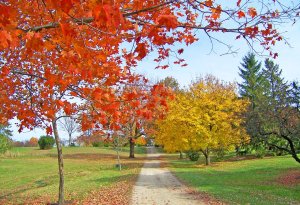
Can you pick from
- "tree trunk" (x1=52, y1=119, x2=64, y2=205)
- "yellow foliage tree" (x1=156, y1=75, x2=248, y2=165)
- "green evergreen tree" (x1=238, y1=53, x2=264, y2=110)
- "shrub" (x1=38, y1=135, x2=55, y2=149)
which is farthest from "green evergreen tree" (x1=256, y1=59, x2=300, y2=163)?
"shrub" (x1=38, y1=135, x2=55, y2=149)

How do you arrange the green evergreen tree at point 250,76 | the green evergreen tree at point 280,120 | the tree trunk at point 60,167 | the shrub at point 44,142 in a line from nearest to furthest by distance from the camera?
the tree trunk at point 60,167 < the green evergreen tree at point 280,120 < the green evergreen tree at point 250,76 < the shrub at point 44,142

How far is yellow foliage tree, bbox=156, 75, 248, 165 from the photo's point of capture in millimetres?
28609

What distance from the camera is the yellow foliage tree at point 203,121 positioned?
28.6 metres

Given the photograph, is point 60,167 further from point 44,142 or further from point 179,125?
point 44,142

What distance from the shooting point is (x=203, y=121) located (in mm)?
29031

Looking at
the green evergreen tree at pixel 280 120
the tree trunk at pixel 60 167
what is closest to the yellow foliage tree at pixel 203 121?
the green evergreen tree at pixel 280 120

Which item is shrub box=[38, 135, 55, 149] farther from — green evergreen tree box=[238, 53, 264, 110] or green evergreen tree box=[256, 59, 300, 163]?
green evergreen tree box=[256, 59, 300, 163]

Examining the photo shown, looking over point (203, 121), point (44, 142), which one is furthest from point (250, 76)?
point (44, 142)

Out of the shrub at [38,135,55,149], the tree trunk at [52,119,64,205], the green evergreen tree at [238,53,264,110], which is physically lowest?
Result: the tree trunk at [52,119,64,205]

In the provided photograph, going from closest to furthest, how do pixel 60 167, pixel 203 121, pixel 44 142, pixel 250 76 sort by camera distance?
pixel 60 167 < pixel 203 121 < pixel 250 76 < pixel 44 142

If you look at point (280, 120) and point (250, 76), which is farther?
point (250, 76)

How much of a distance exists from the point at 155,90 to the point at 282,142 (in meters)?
15.6

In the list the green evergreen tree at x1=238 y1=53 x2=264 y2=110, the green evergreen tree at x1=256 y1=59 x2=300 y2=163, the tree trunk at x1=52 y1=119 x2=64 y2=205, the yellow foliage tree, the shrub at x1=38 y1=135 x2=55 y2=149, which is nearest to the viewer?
the tree trunk at x1=52 y1=119 x2=64 y2=205

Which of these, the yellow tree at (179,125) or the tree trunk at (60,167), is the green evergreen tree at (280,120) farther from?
the yellow tree at (179,125)
